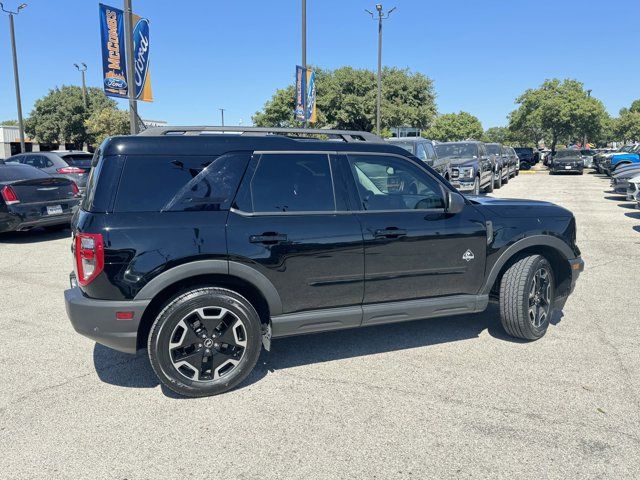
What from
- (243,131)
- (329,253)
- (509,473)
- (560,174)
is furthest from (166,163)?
(560,174)

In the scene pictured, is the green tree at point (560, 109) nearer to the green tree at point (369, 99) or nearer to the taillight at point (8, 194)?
the green tree at point (369, 99)

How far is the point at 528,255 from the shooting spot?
4551mm

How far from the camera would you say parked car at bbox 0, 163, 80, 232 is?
889 centimetres

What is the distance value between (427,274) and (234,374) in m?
1.71

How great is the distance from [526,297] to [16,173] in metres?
9.17

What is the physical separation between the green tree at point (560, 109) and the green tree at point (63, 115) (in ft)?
141

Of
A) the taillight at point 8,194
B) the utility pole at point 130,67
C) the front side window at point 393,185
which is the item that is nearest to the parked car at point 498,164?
the utility pole at point 130,67

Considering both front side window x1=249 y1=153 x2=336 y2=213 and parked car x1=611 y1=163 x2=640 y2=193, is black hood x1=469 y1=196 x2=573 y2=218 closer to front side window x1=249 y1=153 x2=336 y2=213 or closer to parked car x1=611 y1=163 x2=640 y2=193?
front side window x1=249 y1=153 x2=336 y2=213

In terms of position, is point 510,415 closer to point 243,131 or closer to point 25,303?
point 243,131

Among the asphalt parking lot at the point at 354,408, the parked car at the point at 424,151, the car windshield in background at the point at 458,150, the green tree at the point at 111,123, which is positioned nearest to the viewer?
the asphalt parking lot at the point at 354,408

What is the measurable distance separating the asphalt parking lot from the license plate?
4678mm

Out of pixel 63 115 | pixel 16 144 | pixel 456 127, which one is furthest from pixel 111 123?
pixel 456 127

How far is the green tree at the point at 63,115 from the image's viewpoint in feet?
181

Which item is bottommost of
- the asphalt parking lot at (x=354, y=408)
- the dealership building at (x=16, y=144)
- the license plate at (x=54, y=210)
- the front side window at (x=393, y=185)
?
the asphalt parking lot at (x=354, y=408)
